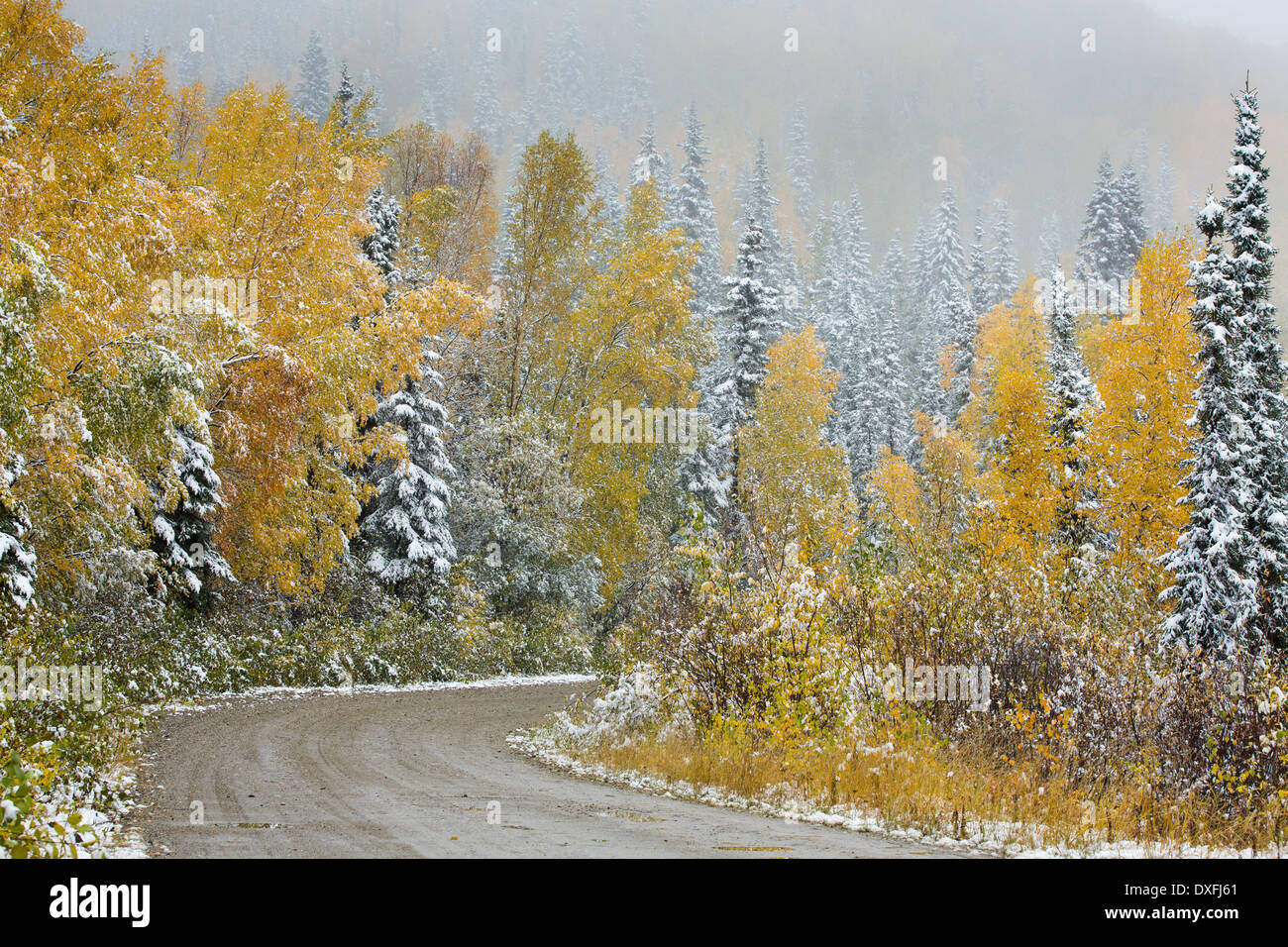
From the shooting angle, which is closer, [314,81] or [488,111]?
[314,81]

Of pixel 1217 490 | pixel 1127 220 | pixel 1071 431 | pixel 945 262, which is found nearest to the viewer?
pixel 1217 490

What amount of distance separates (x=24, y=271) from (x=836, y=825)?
31.1 feet

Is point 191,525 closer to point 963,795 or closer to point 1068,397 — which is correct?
point 963,795

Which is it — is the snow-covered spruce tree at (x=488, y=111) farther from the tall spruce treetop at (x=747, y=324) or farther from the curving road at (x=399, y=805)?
the curving road at (x=399, y=805)

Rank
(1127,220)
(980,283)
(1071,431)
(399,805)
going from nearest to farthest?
(399,805) < (1071,431) < (1127,220) < (980,283)

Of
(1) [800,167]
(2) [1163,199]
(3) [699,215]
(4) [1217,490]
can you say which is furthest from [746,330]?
(1) [800,167]

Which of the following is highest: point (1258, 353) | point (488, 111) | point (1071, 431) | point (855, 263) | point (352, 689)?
point (488, 111)

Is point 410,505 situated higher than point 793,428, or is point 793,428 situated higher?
point 793,428

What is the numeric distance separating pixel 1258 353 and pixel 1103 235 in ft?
157

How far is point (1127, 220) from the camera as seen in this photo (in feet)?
210

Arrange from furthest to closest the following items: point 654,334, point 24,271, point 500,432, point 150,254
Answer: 1. point 654,334
2. point 500,432
3. point 150,254
4. point 24,271
